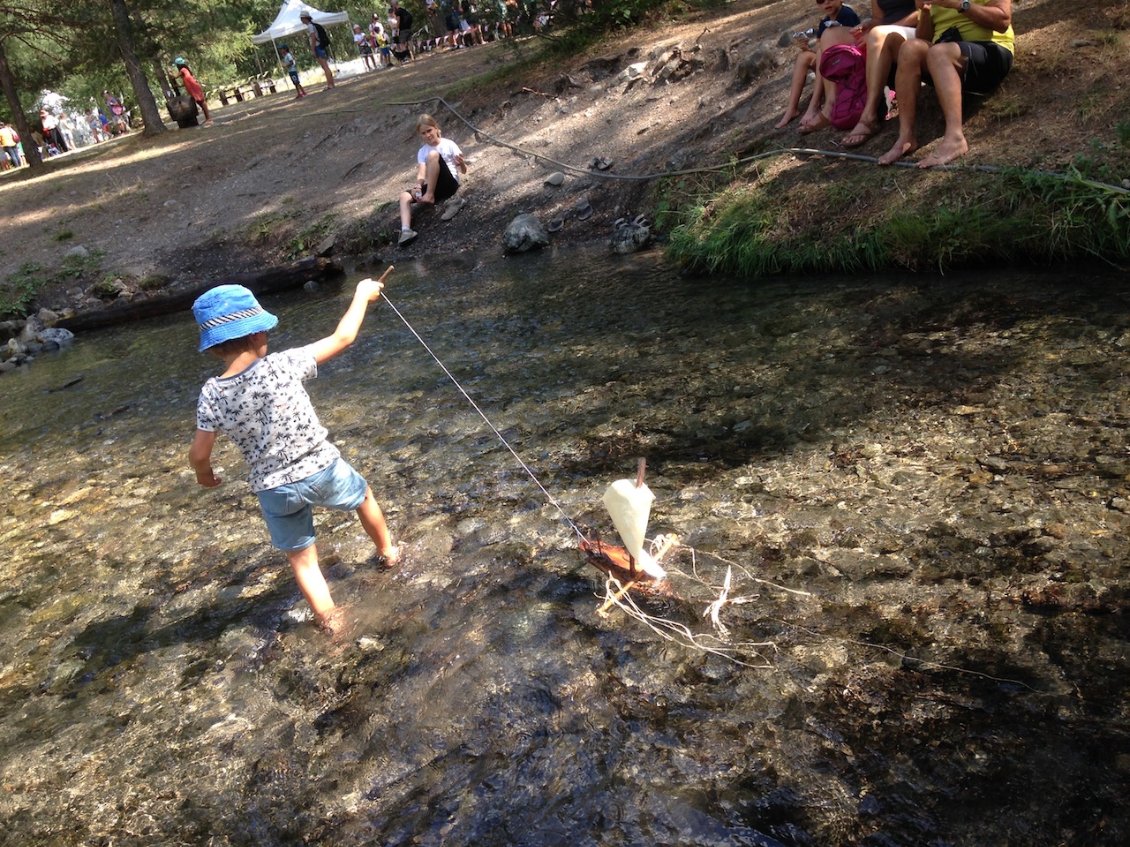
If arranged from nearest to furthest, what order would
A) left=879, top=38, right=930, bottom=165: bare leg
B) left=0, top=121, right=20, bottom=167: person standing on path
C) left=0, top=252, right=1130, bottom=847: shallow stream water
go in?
left=0, top=252, right=1130, bottom=847: shallow stream water < left=879, top=38, right=930, bottom=165: bare leg < left=0, top=121, right=20, bottom=167: person standing on path

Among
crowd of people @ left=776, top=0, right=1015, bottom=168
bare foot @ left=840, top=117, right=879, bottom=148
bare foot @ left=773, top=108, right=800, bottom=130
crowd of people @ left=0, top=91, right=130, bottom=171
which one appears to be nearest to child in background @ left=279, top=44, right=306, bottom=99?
crowd of people @ left=0, top=91, right=130, bottom=171

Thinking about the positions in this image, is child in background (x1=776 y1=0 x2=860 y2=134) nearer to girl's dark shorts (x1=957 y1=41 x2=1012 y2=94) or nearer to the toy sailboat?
girl's dark shorts (x1=957 y1=41 x2=1012 y2=94)

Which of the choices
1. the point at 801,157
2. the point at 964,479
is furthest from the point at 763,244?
the point at 964,479

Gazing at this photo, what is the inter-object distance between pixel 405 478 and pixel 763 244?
4.46 metres

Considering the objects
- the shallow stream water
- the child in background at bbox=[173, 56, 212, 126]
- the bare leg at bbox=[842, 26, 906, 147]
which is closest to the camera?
the shallow stream water

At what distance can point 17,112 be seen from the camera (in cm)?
2023

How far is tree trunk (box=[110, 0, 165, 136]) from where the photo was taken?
2038cm

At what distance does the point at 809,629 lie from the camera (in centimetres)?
308

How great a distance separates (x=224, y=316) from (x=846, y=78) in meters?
7.14

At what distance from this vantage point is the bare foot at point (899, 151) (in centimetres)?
737

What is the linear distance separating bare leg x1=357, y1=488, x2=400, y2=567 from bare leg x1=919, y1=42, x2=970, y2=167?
18.8 ft

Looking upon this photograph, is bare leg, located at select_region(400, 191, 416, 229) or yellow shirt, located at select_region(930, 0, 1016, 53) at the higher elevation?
yellow shirt, located at select_region(930, 0, 1016, 53)

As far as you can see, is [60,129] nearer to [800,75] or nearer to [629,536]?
[800,75]

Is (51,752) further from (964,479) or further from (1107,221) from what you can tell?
(1107,221)
